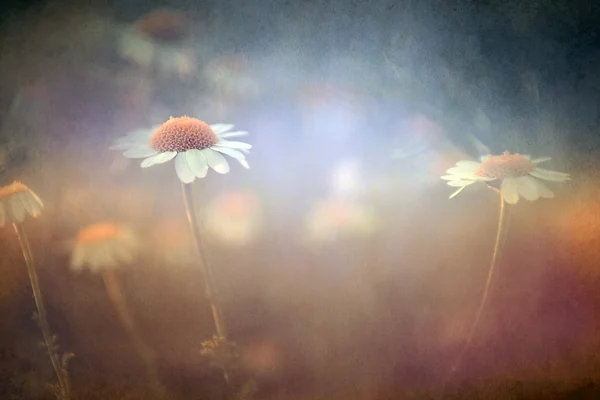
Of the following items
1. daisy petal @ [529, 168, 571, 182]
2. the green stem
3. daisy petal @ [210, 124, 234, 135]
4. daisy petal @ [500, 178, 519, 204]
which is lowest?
the green stem

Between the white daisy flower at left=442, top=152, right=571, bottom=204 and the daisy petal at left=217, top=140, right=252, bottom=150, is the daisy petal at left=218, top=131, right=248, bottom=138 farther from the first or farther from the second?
the white daisy flower at left=442, top=152, right=571, bottom=204

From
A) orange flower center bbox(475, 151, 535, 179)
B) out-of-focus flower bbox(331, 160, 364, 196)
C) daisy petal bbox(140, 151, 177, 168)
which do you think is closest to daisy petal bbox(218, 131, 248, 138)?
daisy petal bbox(140, 151, 177, 168)

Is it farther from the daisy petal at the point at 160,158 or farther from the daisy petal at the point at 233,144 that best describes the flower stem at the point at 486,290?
the daisy petal at the point at 160,158

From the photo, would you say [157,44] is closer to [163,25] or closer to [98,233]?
[163,25]

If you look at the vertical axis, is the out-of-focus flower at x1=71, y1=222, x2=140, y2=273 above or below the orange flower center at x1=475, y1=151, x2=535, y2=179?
below

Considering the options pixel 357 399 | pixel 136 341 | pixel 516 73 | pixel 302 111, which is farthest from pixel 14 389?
pixel 516 73

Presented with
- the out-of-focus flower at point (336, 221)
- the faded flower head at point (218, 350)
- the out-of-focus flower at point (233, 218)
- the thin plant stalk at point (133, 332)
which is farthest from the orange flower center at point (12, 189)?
the out-of-focus flower at point (336, 221)

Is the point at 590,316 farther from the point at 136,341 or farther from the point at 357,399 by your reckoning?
the point at 136,341
